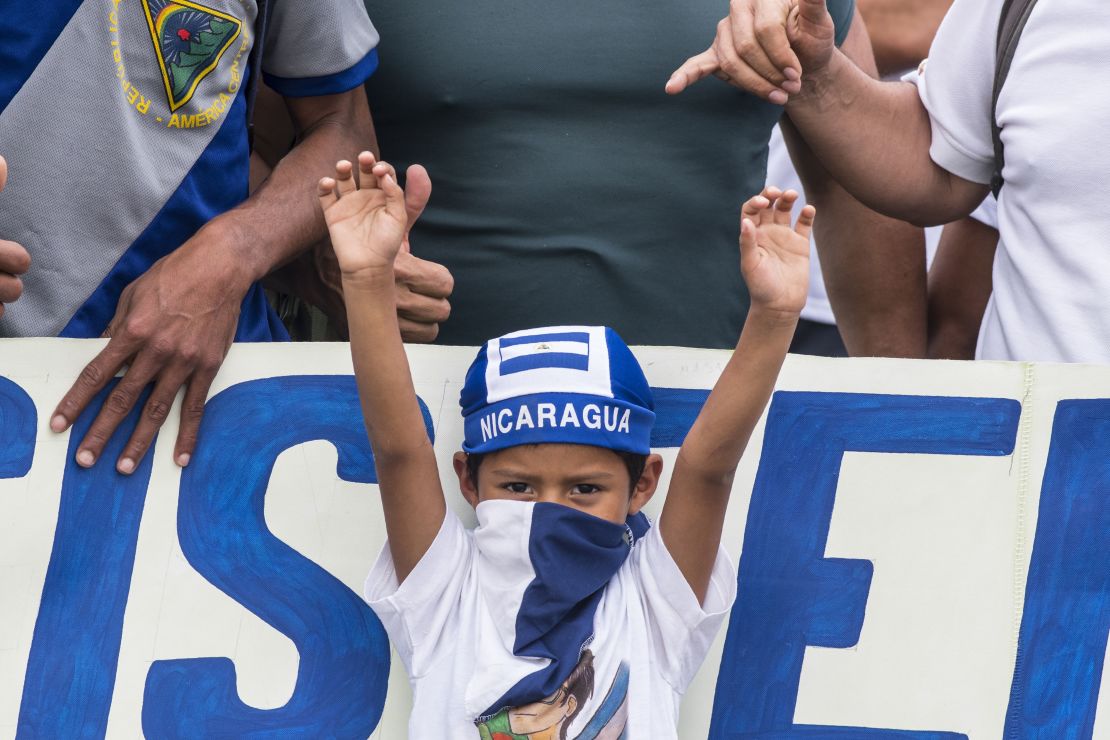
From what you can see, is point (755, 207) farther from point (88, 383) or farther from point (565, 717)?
point (88, 383)

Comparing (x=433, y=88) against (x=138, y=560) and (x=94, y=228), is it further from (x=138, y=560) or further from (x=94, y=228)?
(x=138, y=560)

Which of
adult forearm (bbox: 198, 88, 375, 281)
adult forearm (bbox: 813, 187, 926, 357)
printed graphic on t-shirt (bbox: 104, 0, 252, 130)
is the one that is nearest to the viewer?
printed graphic on t-shirt (bbox: 104, 0, 252, 130)

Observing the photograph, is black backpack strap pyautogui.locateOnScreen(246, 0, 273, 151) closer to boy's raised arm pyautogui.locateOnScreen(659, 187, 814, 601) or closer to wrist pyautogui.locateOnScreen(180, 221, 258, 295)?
wrist pyautogui.locateOnScreen(180, 221, 258, 295)

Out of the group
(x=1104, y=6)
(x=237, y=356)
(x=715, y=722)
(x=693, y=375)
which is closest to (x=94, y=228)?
(x=237, y=356)

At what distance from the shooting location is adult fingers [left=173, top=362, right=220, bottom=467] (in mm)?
2283

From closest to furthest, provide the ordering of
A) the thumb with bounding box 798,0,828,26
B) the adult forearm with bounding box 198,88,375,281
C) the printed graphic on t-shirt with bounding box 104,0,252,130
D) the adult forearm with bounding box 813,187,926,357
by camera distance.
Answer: the printed graphic on t-shirt with bounding box 104,0,252,130, the adult forearm with bounding box 198,88,375,281, the thumb with bounding box 798,0,828,26, the adult forearm with bounding box 813,187,926,357

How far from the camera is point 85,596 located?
227cm

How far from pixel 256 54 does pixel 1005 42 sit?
1143 mm

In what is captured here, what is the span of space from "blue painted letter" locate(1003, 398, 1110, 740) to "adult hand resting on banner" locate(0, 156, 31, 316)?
4.84 ft

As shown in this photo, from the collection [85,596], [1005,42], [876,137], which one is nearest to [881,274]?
[876,137]

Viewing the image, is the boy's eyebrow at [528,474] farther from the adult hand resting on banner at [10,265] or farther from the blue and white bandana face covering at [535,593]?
the adult hand resting on banner at [10,265]

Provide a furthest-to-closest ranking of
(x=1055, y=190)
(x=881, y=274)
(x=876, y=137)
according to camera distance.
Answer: (x=881, y=274), (x=876, y=137), (x=1055, y=190)

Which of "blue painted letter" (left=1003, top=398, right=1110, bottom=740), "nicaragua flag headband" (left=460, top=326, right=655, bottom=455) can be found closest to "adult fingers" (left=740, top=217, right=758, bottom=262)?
"nicaragua flag headband" (left=460, top=326, right=655, bottom=455)

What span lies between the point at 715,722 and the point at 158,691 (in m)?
0.80
